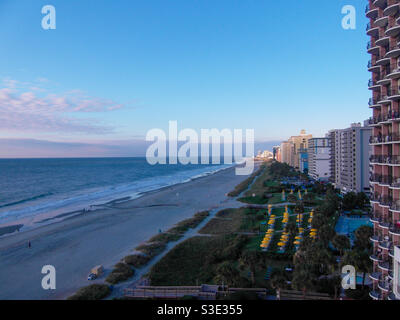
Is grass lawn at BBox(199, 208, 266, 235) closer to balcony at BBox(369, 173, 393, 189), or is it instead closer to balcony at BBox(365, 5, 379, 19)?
balcony at BBox(369, 173, 393, 189)

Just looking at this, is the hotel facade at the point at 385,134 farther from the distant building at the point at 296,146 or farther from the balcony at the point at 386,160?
the distant building at the point at 296,146

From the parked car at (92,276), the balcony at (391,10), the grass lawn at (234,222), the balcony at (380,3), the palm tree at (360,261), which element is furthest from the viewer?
the grass lawn at (234,222)

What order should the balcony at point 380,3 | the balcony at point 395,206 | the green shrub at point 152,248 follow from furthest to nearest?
the green shrub at point 152,248 < the balcony at point 380,3 < the balcony at point 395,206

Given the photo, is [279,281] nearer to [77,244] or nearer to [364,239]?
[364,239]

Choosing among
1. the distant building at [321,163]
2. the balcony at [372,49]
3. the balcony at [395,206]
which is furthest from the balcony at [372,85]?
the distant building at [321,163]

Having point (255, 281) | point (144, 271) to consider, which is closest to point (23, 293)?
point (144, 271)

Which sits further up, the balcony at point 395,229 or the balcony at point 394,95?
the balcony at point 394,95
